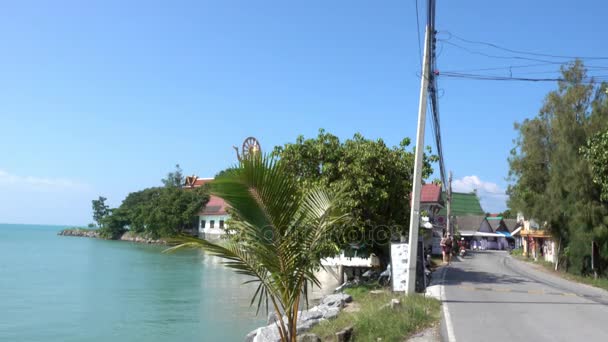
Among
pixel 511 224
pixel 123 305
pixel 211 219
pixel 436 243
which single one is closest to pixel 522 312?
pixel 123 305

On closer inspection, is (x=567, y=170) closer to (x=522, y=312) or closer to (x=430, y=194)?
(x=522, y=312)

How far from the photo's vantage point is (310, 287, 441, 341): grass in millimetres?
10438

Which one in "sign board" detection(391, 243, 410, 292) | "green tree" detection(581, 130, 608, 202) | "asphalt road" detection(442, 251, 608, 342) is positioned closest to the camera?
"asphalt road" detection(442, 251, 608, 342)

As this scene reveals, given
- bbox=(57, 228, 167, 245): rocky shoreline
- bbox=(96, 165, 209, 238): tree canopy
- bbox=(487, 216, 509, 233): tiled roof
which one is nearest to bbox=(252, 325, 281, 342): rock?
bbox=(96, 165, 209, 238): tree canopy

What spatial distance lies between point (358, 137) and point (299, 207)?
15.0 m

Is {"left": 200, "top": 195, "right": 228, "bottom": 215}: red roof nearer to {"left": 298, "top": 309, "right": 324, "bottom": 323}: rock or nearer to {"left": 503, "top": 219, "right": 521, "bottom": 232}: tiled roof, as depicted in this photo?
{"left": 503, "top": 219, "right": 521, "bottom": 232}: tiled roof

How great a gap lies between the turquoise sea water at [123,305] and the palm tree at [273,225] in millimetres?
10843

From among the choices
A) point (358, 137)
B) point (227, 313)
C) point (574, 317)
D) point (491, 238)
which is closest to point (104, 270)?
point (227, 313)

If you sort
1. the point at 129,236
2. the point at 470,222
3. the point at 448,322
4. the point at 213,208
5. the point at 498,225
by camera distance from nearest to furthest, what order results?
the point at 448,322
the point at 470,222
the point at 498,225
the point at 213,208
the point at 129,236

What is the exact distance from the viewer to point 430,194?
152 ft

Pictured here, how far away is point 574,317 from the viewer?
12234 mm

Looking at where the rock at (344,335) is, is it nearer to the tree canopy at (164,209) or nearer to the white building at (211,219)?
the tree canopy at (164,209)

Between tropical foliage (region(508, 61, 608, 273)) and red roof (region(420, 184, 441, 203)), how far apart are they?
12816 mm

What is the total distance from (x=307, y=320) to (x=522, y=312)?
572cm
